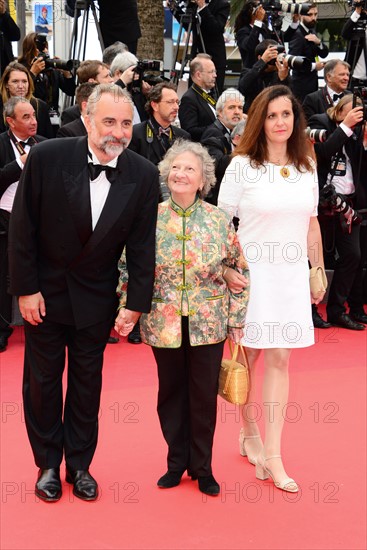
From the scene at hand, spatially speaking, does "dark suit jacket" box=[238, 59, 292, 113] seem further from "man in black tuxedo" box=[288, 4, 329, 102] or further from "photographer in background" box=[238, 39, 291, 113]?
"man in black tuxedo" box=[288, 4, 329, 102]

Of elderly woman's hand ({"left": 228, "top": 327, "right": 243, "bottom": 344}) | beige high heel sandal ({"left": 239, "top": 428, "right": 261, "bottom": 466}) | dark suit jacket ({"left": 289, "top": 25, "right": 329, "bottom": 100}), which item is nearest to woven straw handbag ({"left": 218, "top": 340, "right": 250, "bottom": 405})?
elderly woman's hand ({"left": 228, "top": 327, "right": 243, "bottom": 344})

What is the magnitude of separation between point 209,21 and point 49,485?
5.89 meters

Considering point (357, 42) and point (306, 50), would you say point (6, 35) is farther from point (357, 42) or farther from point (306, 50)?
point (357, 42)

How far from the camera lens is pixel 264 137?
380 centimetres

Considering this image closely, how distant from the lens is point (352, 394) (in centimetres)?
514

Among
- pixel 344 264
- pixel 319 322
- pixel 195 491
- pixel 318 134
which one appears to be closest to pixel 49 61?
pixel 318 134

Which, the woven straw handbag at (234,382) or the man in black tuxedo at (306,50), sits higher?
the man in black tuxedo at (306,50)

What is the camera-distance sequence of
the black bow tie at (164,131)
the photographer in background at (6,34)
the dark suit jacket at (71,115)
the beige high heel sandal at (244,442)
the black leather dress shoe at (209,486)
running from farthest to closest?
the photographer in background at (6,34) < the dark suit jacket at (71,115) < the black bow tie at (164,131) < the beige high heel sandal at (244,442) < the black leather dress shoe at (209,486)

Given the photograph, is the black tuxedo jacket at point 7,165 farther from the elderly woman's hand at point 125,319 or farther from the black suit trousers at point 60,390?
the elderly woman's hand at point 125,319

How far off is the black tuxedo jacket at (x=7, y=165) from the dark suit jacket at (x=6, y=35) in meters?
1.71

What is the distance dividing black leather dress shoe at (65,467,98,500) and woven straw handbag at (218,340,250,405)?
0.68 metres

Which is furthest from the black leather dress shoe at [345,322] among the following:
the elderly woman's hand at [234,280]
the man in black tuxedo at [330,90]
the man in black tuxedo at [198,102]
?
the elderly woman's hand at [234,280]

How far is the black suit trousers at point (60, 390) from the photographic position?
3516mm

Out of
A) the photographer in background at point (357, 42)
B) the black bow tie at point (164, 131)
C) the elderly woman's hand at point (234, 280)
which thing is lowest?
the elderly woman's hand at point (234, 280)
